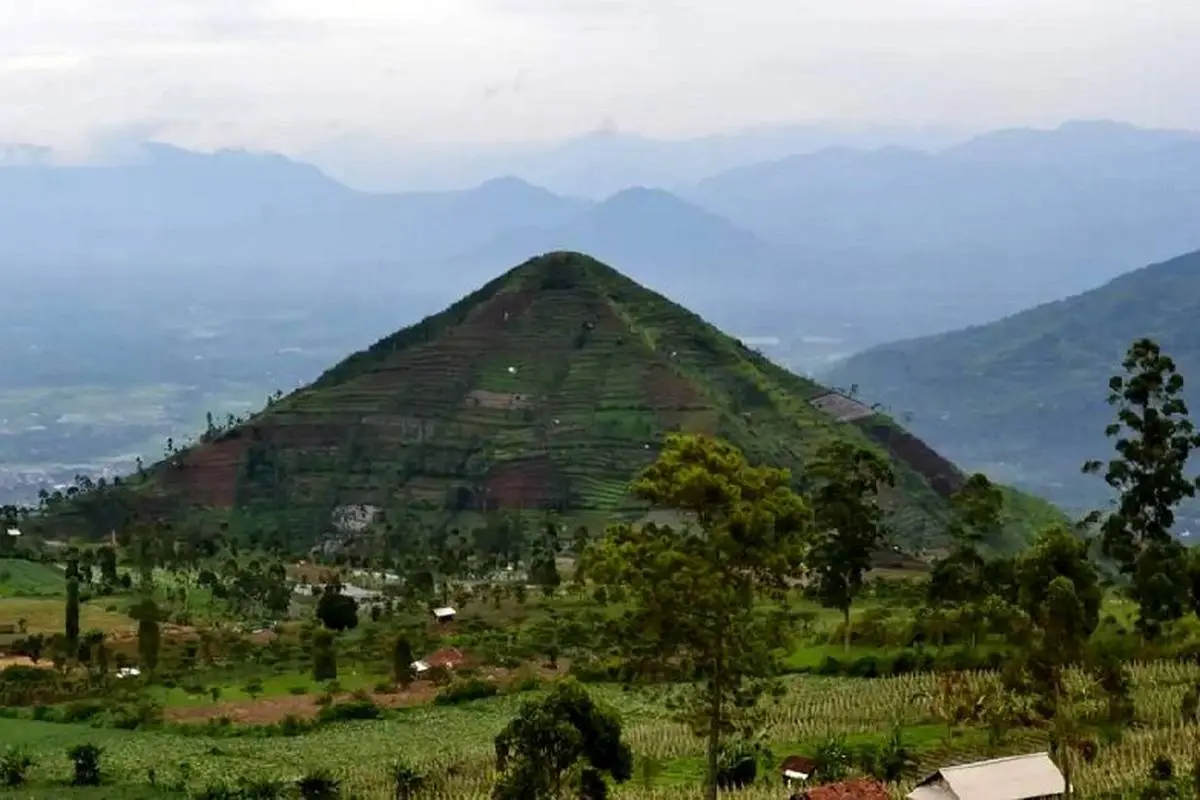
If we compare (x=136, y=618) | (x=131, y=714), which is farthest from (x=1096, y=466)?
(x=136, y=618)

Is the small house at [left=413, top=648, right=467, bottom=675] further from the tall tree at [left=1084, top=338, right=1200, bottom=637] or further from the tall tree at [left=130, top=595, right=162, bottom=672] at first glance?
the tall tree at [left=1084, top=338, right=1200, bottom=637]

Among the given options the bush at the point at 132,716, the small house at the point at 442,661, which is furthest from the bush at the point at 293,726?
the small house at the point at 442,661

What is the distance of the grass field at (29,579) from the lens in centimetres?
9294

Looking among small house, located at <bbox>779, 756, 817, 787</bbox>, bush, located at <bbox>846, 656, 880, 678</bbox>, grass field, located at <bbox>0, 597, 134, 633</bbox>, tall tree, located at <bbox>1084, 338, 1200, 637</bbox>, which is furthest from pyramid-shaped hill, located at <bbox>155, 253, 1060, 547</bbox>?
small house, located at <bbox>779, 756, 817, 787</bbox>

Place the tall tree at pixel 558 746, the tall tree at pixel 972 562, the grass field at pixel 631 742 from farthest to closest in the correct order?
the tall tree at pixel 972 562, the grass field at pixel 631 742, the tall tree at pixel 558 746

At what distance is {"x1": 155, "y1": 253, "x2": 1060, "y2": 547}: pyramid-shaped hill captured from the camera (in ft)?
435

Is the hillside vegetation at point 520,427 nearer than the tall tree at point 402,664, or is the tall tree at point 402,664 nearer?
the tall tree at point 402,664

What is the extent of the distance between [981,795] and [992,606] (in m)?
16.4

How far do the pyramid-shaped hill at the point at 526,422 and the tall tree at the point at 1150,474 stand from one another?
3074 inches

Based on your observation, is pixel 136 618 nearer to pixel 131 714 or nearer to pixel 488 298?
pixel 131 714

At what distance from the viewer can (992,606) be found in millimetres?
47344

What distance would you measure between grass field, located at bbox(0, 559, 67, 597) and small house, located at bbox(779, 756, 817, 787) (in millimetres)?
67902

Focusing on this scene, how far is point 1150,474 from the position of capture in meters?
43.5

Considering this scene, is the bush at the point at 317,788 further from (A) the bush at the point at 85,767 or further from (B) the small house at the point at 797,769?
(B) the small house at the point at 797,769
